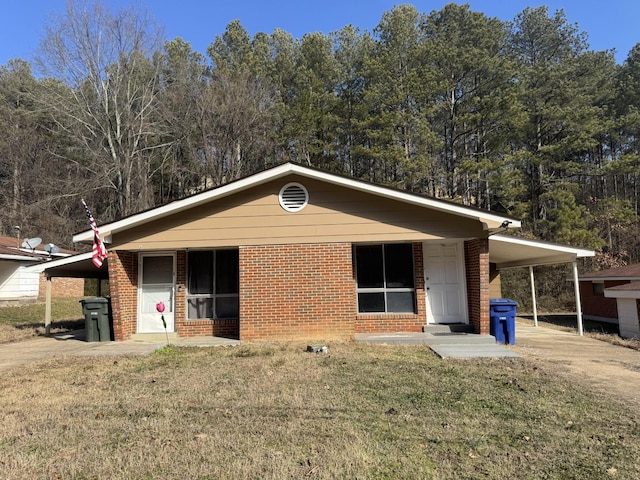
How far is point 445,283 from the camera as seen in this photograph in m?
10.4

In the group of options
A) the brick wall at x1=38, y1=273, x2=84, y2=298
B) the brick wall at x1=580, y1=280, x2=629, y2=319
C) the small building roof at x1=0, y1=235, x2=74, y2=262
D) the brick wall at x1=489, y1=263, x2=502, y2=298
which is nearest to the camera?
the brick wall at x1=489, y1=263, x2=502, y2=298

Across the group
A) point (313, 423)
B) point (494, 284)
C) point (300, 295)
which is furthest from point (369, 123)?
point (313, 423)

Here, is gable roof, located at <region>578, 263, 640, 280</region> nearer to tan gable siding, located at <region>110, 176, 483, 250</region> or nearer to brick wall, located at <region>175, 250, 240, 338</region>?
tan gable siding, located at <region>110, 176, 483, 250</region>

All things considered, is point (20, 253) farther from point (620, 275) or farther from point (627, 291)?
point (620, 275)

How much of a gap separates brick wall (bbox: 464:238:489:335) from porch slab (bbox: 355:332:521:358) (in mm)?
350

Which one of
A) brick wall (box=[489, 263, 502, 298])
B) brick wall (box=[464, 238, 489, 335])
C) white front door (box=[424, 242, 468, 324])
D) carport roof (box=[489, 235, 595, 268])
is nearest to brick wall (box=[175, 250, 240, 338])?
white front door (box=[424, 242, 468, 324])

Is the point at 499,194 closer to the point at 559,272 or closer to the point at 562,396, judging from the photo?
the point at 559,272

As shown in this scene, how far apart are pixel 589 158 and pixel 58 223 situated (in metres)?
34.7

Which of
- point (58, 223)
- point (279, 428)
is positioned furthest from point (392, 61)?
point (279, 428)

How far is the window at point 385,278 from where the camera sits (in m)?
10.3

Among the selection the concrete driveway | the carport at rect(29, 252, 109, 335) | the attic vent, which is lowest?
the concrete driveway

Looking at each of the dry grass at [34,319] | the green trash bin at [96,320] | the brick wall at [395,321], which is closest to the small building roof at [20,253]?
the dry grass at [34,319]

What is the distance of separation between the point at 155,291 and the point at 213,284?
145cm

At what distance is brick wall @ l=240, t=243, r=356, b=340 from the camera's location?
944 centimetres
